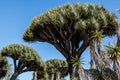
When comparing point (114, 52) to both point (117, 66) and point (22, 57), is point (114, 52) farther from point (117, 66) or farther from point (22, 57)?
point (22, 57)

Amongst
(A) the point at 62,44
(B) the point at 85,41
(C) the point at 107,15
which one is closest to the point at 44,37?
(A) the point at 62,44

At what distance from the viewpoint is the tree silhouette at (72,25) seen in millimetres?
20562

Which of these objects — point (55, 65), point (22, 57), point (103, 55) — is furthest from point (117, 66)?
point (55, 65)

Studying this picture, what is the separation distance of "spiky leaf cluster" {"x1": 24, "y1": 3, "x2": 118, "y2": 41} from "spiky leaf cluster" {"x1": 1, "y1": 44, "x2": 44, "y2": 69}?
9.21 meters

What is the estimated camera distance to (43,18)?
21.5m

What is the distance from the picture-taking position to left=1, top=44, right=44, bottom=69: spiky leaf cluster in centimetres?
3111

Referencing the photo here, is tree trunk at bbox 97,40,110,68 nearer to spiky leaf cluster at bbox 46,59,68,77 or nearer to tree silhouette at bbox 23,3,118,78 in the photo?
tree silhouette at bbox 23,3,118,78

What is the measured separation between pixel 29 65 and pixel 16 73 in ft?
5.31

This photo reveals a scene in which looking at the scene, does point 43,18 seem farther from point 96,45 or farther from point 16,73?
point 16,73

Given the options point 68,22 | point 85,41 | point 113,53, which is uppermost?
point 68,22

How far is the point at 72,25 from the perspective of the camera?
2105cm

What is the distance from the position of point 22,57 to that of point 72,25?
11.3m

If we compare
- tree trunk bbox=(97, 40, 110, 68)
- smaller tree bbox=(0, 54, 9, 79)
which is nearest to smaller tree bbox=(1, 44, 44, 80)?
smaller tree bbox=(0, 54, 9, 79)

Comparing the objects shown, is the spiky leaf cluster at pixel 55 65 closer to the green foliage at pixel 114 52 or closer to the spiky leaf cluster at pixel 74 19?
the spiky leaf cluster at pixel 74 19
